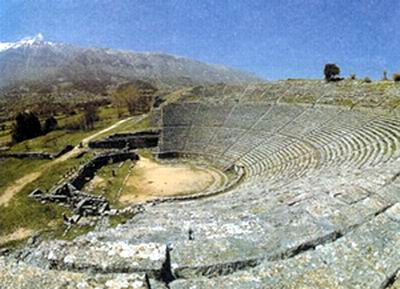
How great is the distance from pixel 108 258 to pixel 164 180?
2638 centimetres

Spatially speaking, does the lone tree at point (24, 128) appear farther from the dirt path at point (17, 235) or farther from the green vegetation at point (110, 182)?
the dirt path at point (17, 235)

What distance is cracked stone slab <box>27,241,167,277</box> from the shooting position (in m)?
3.79

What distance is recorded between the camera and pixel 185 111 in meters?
46.6

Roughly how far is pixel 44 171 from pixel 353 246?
33729 millimetres

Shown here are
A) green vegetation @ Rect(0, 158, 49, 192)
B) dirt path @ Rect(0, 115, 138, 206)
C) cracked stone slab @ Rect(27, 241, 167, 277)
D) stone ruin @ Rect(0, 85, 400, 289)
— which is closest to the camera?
stone ruin @ Rect(0, 85, 400, 289)

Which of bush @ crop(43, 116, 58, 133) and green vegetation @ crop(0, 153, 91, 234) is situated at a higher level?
bush @ crop(43, 116, 58, 133)

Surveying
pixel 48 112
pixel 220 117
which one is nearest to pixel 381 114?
pixel 220 117

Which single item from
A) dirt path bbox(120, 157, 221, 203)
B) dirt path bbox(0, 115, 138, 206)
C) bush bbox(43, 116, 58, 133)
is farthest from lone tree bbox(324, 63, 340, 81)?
bush bbox(43, 116, 58, 133)

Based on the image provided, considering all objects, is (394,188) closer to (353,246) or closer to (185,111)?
(353,246)

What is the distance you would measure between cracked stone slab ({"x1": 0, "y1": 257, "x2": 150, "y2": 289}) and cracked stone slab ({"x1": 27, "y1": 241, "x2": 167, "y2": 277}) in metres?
0.17

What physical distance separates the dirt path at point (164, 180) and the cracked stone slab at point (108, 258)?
2167 cm

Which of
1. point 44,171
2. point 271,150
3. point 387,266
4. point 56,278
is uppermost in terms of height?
point 387,266

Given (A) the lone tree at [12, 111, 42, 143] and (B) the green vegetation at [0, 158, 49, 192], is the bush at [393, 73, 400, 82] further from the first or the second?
(A) the lone tree at [12, 111, 42, 143]

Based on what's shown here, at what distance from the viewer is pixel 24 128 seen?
54125 mm
